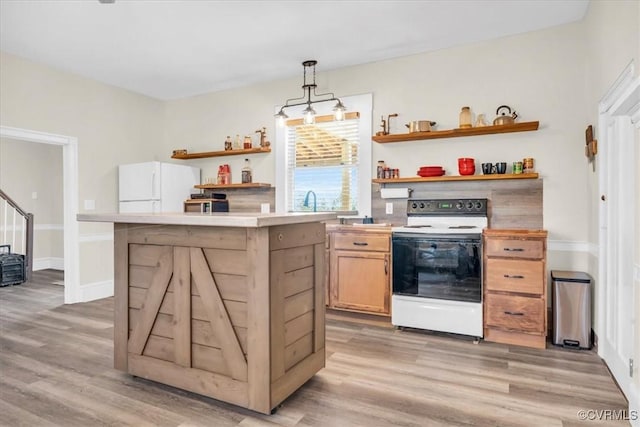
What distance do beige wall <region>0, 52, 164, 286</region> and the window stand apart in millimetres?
2217

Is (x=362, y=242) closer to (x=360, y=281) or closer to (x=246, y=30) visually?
(x=360, y=281)

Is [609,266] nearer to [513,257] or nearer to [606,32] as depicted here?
[513,257]

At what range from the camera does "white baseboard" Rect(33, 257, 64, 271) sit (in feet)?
23.2

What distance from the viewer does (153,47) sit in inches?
158

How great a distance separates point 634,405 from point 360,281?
221 centimetres

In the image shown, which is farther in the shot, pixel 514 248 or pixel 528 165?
pixel 528 165

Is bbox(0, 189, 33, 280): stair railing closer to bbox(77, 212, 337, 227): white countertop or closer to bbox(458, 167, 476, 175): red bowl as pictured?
bbox(77, 212, 337, 227): white countertop

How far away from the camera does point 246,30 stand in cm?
363

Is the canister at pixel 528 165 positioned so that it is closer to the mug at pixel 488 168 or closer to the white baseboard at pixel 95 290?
the mug at pixel 488 168

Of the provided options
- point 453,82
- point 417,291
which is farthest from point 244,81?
point 417,291

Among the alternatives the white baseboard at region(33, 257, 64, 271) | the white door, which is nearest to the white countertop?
the white door

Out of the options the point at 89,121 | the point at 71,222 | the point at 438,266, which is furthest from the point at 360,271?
the point at 89,121

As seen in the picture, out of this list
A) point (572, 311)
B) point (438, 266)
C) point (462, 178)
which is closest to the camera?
point (572, 311)

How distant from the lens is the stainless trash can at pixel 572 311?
3.04 metres
